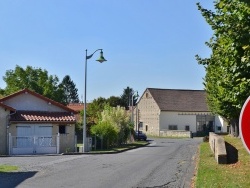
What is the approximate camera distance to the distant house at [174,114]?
8988cm

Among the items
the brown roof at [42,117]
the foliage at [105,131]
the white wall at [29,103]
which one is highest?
the white wall at [29,103]

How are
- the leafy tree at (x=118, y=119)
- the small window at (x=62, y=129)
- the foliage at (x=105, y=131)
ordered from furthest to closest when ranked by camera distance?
the leafy tree at (x=118, y=119) < the foliage at (x=105, y=131) < the small window at (x=62, y=129)

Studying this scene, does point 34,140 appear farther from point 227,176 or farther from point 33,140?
point 227,176

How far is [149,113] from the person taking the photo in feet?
304

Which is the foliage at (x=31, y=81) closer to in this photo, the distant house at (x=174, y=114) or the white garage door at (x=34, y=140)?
the distant house at (x=174, y=114)

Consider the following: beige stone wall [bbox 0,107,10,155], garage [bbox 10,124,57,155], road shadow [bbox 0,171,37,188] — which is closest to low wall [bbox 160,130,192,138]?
garage [bbox 10,124,57,155]

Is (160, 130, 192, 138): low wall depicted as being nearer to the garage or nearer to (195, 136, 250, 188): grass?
the garage

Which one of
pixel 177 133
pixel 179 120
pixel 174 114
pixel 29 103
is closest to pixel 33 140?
pixel 29 103

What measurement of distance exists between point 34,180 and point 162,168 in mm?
6919

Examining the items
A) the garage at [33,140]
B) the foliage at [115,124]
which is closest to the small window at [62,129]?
the garage at [33,140]

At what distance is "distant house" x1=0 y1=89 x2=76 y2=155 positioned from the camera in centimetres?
3334

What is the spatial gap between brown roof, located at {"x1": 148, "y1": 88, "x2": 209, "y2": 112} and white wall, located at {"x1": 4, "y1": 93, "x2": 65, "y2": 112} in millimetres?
54802

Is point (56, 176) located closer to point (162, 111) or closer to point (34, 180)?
point (34, 180)

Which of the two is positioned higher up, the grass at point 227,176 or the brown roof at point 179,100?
the brown roof at point 179,100
